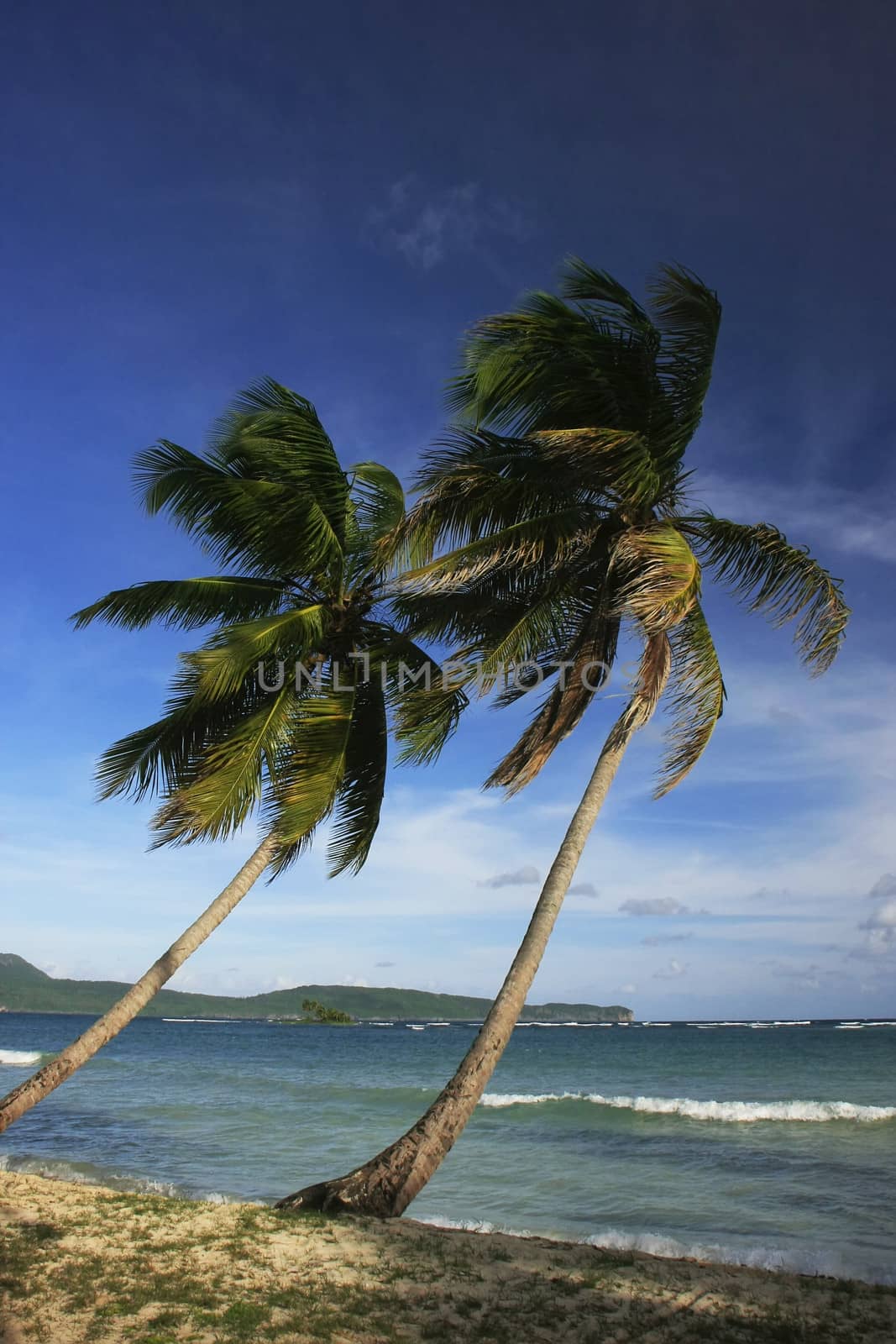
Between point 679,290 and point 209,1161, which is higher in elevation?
point 679,290


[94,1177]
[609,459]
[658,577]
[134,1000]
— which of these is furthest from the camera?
[94,1177]

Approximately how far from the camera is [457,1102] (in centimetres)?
657

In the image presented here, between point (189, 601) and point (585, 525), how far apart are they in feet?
14.3

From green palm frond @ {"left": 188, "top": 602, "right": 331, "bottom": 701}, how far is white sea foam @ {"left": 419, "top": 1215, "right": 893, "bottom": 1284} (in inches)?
206

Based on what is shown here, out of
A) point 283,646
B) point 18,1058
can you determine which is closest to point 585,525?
point 283,646

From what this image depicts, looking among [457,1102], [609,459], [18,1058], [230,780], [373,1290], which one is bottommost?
[18,1058]

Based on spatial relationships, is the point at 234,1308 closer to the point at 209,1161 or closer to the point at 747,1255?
the point at 747,1255

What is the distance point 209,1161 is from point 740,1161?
802 cm

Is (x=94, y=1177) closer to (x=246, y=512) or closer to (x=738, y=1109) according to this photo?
(x=246, y=512)

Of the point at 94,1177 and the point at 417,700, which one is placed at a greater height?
the point at 417,700

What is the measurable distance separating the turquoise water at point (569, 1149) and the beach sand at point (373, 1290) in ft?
12.4

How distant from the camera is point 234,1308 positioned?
4746 mm

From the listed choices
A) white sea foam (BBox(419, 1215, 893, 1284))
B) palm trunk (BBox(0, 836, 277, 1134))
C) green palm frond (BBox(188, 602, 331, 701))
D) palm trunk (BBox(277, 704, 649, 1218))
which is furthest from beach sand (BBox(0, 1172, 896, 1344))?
green palm frond (BBox(188, 602, 331, 701))

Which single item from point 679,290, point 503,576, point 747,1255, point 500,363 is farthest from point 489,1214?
point 679,290
